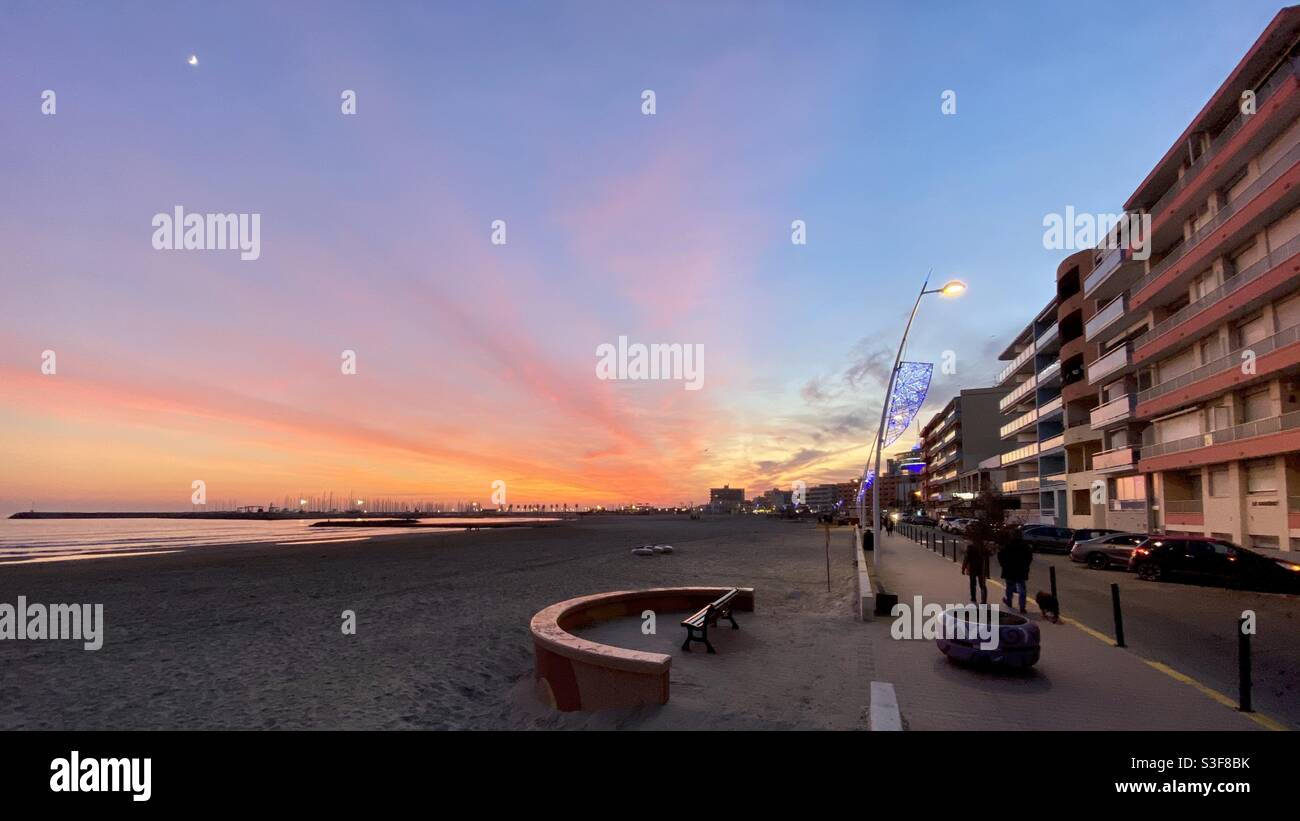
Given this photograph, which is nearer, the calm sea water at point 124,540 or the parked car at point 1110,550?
the parked car at point 1110,550

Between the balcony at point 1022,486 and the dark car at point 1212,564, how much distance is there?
1733 inches

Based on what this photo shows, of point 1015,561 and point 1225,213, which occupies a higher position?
point 1225,213

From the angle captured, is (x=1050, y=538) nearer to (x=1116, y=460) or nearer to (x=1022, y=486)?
(x=1116, y=460)

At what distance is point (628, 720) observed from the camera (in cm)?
626

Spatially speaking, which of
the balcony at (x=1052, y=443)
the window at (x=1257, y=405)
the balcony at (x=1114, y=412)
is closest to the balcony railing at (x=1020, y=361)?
the balcony at (x=1052, y=443)

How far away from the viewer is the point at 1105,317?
140 ft

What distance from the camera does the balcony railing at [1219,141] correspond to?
25047mm

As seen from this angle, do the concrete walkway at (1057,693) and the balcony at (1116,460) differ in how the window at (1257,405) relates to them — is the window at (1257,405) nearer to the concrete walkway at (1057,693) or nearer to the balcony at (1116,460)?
the balcony at (1116,460)

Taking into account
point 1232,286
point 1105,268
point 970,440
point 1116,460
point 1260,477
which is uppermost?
point 1105,268

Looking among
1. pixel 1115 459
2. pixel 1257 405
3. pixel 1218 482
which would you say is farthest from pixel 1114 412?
pixel 1257 405

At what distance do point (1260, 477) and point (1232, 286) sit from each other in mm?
8405
